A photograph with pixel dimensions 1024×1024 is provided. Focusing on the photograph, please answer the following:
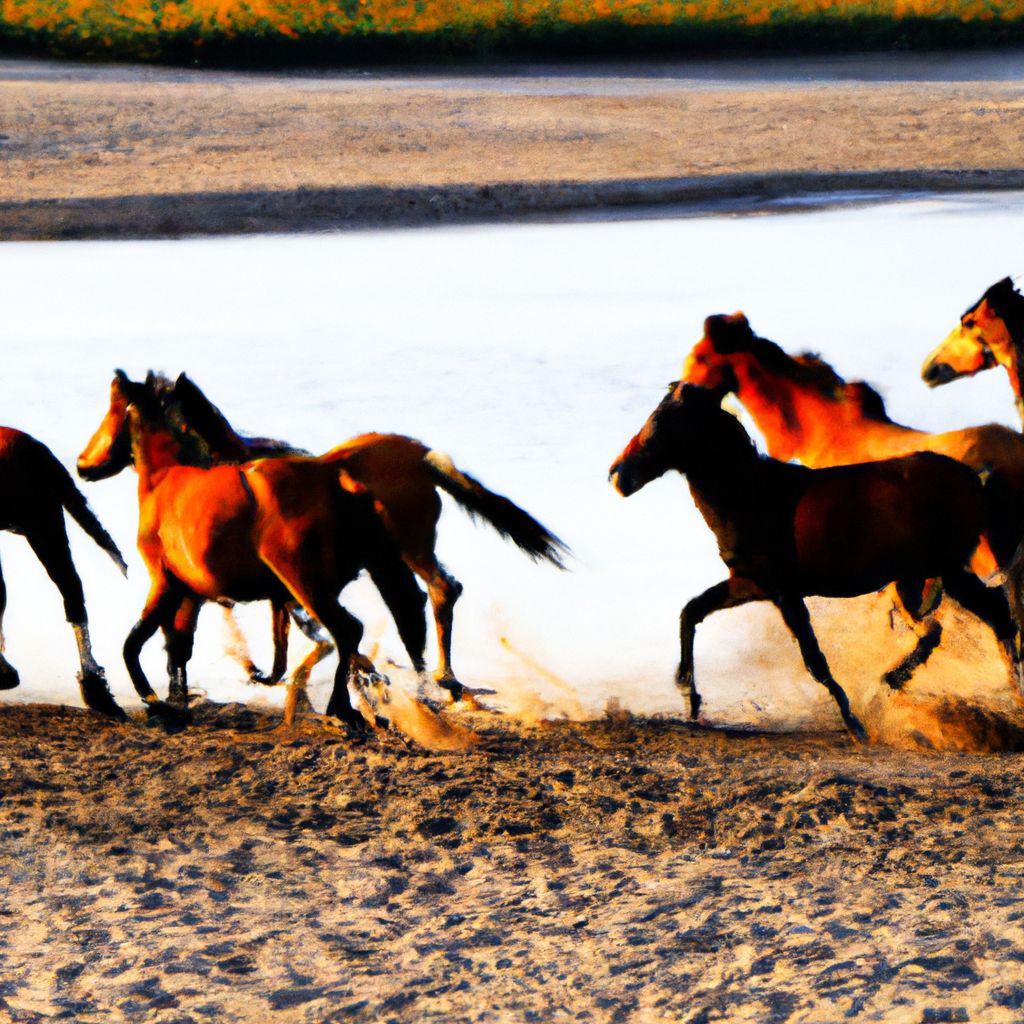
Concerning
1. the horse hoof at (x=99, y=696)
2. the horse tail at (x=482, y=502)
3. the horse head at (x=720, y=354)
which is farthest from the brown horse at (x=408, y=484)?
the horse head at (x=720, y=354)

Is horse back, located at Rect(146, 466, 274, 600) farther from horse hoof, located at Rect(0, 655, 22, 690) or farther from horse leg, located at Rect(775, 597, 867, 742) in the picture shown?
horse leg, located at Rect(775, 597, 867, 742)

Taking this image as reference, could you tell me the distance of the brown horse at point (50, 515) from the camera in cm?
572

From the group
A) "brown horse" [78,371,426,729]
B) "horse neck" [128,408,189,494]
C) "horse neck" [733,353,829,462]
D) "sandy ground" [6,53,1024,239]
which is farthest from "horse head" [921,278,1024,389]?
"sandy ground" [6,53,1024,239]

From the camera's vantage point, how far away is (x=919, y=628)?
604 cm

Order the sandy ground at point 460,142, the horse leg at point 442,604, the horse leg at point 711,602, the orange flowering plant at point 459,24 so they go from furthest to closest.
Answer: the orange flowering plant at point 459,24 < the sandy ground at point 460,142 < the horse leg at point 442,604 < the horse leg at point 711,602

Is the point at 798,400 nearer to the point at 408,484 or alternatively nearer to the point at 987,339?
the point at 987,339

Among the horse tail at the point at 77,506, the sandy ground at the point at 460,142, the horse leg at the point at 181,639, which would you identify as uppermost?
the sandy ground at the point at 460,142

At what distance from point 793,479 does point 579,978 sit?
192cm

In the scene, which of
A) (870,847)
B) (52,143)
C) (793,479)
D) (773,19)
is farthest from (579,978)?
(773,19)

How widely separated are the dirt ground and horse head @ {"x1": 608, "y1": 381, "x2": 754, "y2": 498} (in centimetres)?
94

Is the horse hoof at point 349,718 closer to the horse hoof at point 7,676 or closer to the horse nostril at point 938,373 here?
the horse hoof at point 7,676

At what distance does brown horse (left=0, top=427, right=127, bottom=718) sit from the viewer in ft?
18.8

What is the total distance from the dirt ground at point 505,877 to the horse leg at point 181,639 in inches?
7.9

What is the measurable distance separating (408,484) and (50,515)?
4.11 ft
